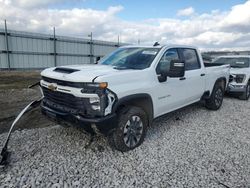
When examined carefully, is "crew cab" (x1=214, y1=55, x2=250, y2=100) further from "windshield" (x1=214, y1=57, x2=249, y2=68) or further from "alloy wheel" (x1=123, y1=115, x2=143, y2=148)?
"alloy wheel" (x1=123, y1=115, x2=143, y2=148)

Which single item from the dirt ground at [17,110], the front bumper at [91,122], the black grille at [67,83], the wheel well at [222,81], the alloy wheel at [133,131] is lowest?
the dirt ground at [17,110]

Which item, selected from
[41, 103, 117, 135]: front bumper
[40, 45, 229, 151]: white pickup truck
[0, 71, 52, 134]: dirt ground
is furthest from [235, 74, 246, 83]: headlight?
[0, 71, 52, 134]: dirt ground

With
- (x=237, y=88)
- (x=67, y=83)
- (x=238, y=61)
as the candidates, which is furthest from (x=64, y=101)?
(x=238, y=61)

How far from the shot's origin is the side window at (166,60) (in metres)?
3.90

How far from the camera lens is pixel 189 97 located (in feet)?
16.1

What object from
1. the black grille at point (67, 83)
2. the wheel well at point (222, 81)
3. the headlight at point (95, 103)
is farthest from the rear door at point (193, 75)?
the black grille at point (67, 83)

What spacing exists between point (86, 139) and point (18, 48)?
12023mm

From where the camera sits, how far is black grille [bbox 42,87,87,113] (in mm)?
3044

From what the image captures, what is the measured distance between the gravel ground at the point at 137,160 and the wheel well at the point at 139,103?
0.65 metres

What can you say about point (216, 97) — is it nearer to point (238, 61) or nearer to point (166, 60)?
point (166, 60)

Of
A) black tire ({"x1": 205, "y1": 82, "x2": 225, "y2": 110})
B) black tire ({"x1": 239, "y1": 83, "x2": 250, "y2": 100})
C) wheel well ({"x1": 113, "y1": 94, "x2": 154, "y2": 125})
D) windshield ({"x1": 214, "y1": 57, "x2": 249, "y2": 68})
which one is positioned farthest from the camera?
windshield ({"x1": 214, "y1": 57, "x2": 249, "y2": 68})

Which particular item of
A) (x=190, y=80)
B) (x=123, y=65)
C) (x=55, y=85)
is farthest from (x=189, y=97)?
(x=55, y=85)

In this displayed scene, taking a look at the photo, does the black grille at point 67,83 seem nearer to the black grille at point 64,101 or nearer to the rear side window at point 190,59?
the black grille at point 64,101

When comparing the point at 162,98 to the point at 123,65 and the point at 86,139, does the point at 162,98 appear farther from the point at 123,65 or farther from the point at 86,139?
the point at 86,139
